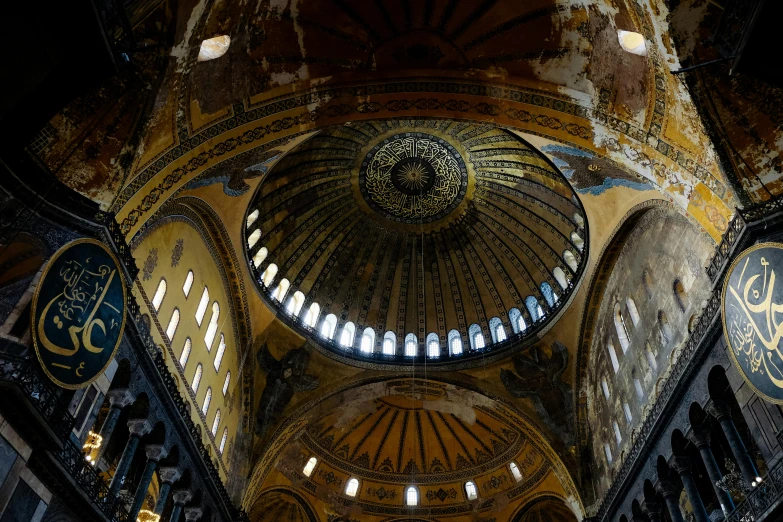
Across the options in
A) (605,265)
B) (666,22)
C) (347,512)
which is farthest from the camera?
(347,512)

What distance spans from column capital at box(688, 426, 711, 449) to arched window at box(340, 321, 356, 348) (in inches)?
402

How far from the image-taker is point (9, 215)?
7.57 metres

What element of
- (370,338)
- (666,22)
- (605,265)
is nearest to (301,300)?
(370,338)

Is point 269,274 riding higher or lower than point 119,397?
higher

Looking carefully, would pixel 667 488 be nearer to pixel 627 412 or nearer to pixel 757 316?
pixel 627 412

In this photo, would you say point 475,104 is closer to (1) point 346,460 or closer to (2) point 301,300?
(2) point 301,300

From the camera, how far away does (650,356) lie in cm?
1255

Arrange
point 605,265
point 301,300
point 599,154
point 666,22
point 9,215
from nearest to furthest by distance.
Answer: point 9,215, point 666,22, point 599,154, point 605,265, point 301,300

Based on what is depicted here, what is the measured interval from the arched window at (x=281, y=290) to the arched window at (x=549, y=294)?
23.9 ft

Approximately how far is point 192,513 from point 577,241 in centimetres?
1116

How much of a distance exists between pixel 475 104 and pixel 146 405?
7996 mm

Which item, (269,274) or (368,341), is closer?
(269,274)

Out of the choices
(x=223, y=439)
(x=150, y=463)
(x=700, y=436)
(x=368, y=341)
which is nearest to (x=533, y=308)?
(x=368, y=341)

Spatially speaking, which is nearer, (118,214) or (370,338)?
(118,214)
